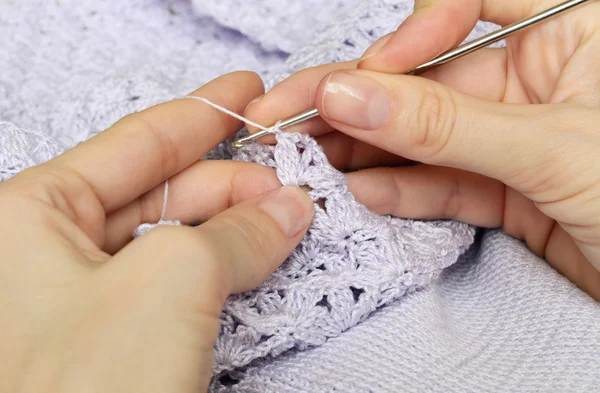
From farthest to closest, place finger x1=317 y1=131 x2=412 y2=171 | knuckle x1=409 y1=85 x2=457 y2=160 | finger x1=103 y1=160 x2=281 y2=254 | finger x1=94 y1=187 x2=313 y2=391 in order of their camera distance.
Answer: finger x1=317 y1=131 x2=412 y2=171
finger x1=103 y1=160 x2=281 y2=254
knuckle x1=409 y1=85 x2=457 y2=160
finger x1=94 y1=187 x2=313 y2=391

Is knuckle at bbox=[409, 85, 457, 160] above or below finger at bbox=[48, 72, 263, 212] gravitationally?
above

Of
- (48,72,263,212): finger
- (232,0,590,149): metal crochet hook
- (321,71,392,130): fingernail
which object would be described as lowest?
(48,72,263,212): finger

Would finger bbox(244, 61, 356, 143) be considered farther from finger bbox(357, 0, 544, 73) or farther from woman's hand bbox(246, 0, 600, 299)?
finger bbox(357, 0, 544, 73)

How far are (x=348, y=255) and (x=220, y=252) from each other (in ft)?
0.87

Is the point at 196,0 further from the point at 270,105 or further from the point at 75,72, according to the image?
the point at 270,105

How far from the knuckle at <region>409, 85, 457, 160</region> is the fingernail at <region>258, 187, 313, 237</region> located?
153 mm

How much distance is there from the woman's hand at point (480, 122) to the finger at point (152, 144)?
0.21ft

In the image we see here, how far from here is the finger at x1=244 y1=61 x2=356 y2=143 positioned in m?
0.78

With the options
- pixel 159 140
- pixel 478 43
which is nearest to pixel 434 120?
pixel 478 43

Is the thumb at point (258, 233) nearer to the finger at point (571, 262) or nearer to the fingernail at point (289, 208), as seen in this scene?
the fingernail at point (289, 208)

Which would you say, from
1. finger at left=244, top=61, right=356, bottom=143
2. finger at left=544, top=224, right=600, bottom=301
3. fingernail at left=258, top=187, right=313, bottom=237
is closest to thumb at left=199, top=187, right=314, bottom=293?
fingernail at left=258, top=187, right=313, bottom=237

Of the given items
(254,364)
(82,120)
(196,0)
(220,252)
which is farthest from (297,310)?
(196,0)

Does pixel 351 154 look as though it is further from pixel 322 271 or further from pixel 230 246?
pixel 230 246

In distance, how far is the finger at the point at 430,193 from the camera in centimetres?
85
